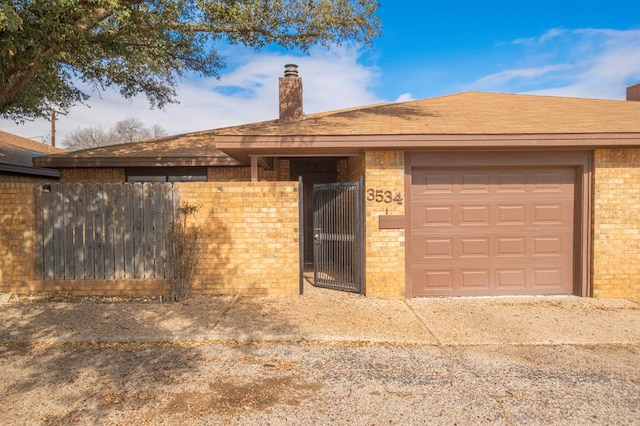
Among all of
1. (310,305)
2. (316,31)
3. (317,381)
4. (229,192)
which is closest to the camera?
(317,381)

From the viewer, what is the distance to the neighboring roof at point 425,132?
286 inches

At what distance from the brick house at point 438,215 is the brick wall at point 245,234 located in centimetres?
2

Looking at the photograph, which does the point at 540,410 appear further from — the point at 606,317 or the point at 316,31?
the point at 316,31

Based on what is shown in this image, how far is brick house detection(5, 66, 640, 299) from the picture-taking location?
7.41 m

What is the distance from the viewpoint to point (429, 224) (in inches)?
306

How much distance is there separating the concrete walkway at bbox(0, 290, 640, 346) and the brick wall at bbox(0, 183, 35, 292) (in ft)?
1.65

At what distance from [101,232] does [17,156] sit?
10817mm

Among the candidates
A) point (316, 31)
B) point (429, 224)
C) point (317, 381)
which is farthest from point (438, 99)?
point (317, 381)

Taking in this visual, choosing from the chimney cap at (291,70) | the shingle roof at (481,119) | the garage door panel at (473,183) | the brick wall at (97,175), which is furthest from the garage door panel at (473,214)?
the brick wall at (97,175)

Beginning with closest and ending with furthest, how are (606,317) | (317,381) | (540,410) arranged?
(540,410), (317,381), (606,317)

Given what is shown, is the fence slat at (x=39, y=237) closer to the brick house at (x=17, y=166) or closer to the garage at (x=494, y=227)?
the garage at (x=494, y=227)

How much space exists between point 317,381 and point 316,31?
7.32 m

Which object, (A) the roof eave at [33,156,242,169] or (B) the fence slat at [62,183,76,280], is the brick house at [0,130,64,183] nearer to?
(A) the roof eave at [33,156,242,169]

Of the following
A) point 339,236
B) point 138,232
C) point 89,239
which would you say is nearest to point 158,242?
point 138,232
